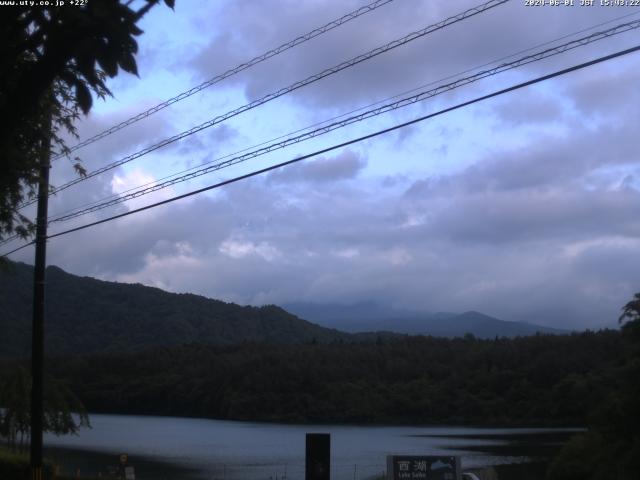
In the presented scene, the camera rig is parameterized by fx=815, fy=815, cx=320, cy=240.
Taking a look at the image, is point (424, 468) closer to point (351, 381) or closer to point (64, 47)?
point (64, 47)

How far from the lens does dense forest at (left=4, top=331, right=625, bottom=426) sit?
99375 millimetres

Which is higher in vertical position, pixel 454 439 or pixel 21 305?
pixel 21 305

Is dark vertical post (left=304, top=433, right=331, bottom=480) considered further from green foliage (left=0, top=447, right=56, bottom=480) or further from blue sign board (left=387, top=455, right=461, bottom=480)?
green foliage (left=0, top=447, right=56, bottom=480)

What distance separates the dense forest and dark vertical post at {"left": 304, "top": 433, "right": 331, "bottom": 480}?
86.2 meters

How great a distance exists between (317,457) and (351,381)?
4099 inches

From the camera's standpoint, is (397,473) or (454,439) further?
(454,439)

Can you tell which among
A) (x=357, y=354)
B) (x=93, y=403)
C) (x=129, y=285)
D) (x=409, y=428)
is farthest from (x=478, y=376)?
(x=129, y=285)

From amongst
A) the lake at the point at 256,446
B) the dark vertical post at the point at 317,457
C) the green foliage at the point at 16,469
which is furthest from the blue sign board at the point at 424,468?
the lake at the point at 256,446

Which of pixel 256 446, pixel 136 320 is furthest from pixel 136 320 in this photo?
pixel 256 446

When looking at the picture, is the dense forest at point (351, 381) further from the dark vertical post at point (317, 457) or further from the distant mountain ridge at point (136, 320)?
the dark vertical post at point (317, 457)

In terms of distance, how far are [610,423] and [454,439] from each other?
47243mm

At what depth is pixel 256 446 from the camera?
242ft

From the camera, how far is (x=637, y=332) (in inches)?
1430

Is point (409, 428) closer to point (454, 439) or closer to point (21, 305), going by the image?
point (454, 439)
